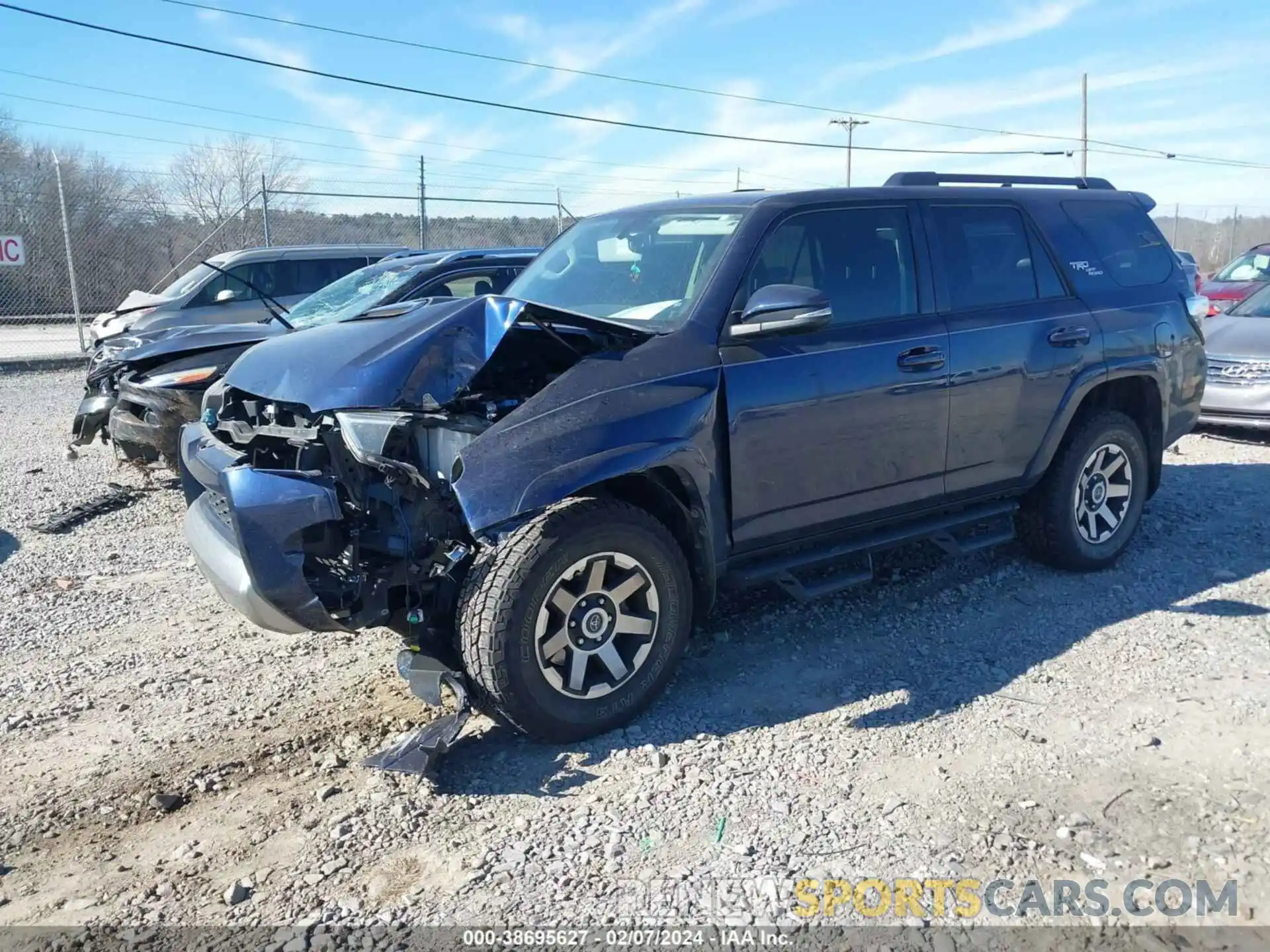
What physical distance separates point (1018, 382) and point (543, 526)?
2.65 metres

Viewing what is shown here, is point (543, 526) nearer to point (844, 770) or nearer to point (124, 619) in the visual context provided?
point (844, 770)

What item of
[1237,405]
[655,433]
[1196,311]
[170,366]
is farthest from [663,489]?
[1237,405]

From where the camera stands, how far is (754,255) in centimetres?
400

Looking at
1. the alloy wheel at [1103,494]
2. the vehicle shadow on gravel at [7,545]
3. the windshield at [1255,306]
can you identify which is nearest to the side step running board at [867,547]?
the alloy wheel at [1103,494]

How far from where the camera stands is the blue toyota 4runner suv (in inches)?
131

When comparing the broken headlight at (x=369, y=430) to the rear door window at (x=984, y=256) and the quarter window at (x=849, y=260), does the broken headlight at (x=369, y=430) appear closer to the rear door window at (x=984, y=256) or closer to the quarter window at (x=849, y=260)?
the quarter window at (x=849, y=260)

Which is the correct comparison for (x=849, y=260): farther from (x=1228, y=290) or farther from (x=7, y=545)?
(x=1228, y=290)

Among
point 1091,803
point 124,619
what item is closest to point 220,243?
Answer: point 124,619

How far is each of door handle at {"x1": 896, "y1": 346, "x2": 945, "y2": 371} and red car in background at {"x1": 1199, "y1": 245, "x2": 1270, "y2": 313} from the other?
39.7 ft

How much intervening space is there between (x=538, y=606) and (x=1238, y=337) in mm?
8572

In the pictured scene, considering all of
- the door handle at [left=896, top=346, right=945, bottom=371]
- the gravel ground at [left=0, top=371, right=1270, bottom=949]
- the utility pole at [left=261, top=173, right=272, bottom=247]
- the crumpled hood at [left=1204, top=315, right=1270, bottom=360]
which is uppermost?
the utility pole at [left=261, top=173, right=272, bottom=247]

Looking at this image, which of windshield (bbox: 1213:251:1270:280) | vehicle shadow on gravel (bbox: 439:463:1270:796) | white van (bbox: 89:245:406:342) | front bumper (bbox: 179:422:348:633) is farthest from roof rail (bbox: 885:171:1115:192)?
windshield (bbox: 1213:251:1270:280)

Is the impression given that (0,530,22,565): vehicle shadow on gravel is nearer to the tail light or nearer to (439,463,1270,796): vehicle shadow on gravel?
(439,463,1270,796): vehicle shadow on gravel

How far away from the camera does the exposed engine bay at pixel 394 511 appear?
330 centimetres
